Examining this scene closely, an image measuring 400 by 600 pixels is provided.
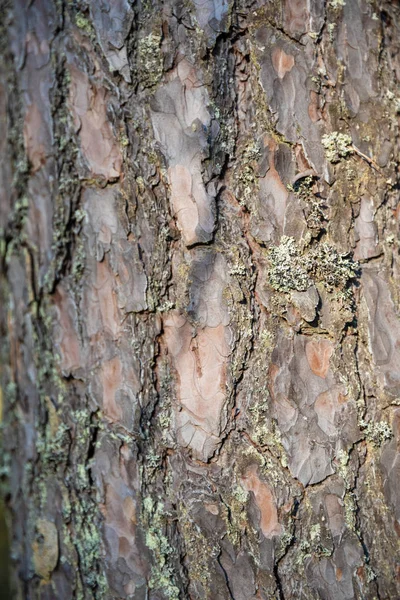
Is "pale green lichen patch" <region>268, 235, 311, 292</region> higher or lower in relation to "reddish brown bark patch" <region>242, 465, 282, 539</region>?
higher

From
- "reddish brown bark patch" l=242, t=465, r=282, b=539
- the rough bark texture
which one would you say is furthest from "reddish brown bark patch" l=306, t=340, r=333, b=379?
"reddish brown bark patch" l=242, t=465, r=282, b=539

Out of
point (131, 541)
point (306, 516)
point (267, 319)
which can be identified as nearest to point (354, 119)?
point (267, 319)

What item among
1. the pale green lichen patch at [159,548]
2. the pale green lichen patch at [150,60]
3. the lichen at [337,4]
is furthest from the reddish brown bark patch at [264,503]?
the lichen at [337,4]

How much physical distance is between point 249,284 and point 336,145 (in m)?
0.32

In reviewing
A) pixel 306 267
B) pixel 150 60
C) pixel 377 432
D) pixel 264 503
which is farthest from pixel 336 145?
pixel 264 503

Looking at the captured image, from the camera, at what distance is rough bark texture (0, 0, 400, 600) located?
42.0 inches

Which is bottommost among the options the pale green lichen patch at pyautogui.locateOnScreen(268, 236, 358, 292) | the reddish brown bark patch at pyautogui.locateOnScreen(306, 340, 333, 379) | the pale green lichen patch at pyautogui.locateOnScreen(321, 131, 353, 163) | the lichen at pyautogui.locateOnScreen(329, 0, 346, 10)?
the reddish brown bark patch at pyautogui.locateOnScreen(306, 340, 333, 379)

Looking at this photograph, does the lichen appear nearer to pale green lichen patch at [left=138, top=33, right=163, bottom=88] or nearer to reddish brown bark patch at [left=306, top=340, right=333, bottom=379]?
pale green lichen patch at [left=138, top=33, right=163, bottom=88]

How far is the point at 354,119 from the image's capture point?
42.8 inches

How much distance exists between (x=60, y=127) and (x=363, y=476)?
0.98 m

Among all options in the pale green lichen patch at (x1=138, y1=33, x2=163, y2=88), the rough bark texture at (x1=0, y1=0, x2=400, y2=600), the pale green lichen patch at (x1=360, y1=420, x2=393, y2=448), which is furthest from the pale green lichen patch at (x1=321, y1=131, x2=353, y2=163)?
the pale green lichen patch at (x1=360, y1=420, x2=393, y2=448)

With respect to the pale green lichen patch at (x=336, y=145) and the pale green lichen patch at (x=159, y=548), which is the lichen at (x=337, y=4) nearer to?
the pale green lichen patch at (x=336, y=145)

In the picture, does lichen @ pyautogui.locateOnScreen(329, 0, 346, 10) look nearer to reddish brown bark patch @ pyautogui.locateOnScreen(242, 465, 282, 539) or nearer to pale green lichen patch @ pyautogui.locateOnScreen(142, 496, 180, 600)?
reddish brown bark patch @ pyautogui.locateOnScreen(242, 465, 282, 539)

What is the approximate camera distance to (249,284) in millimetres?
1076
